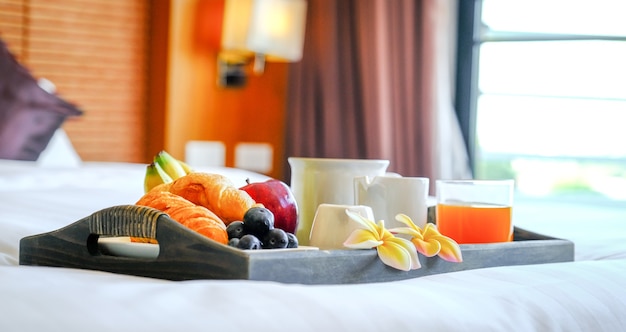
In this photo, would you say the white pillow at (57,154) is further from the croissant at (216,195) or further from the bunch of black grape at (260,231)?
the bunch of black grape at (260,231)

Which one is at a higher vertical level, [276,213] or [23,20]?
[23,20]

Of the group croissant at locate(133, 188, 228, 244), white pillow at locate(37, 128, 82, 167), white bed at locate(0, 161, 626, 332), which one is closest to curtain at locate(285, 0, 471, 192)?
white pillow at locate(37, 128, 82, 167)

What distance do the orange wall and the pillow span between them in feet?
2.13

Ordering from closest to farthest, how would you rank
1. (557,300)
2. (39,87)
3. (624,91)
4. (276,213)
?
1. (557,300)
2. (276,213)
3. (39,87)
4. (624,91)

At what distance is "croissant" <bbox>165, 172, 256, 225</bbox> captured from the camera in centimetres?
116

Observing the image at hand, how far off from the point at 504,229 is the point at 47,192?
1274 mm

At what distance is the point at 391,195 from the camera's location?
1.34 meters

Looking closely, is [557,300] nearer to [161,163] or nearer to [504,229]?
[504,229]

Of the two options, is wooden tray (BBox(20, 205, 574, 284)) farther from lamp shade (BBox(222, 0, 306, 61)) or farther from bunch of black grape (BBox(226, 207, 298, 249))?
lamp shade (BBox(222, 0, 306, 61))

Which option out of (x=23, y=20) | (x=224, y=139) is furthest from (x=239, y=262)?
(x=224, y=139)

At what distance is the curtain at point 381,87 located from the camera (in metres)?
3.70

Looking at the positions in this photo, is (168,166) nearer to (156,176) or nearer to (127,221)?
(156,176)

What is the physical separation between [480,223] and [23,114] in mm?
2098

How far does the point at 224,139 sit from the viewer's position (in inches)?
155
